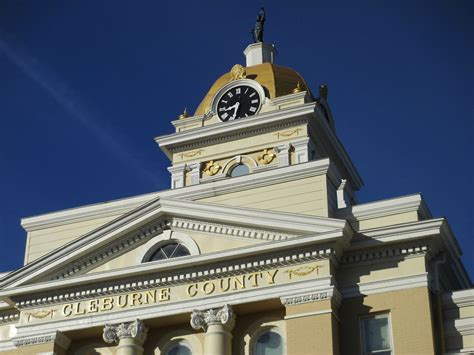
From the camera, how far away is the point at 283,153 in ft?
140

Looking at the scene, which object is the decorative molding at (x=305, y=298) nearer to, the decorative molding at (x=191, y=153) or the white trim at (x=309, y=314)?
the white trim at (x=309, y=314)

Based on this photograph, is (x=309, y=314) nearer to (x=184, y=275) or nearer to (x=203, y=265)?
(x=203, y=265)

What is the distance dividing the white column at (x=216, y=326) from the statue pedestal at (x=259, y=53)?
2006 cm

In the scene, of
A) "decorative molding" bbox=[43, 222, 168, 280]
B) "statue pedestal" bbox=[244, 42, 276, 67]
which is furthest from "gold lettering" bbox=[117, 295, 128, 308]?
"statue pedestal" bbox=[244, 42, 276, 67]

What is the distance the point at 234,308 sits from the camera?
99.9 ft

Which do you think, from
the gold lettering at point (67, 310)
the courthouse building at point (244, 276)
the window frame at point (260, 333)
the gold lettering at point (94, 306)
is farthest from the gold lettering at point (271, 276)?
the gold lettering at point (67, 310)

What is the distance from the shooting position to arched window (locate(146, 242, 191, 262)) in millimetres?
32153

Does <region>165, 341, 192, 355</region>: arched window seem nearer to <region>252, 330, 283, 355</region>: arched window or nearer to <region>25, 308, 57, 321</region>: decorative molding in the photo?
<region>252, 330, 283, 355</region>: arched window

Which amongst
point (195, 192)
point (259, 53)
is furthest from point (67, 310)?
point (259, 53)

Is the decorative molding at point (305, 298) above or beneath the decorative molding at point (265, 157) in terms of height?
beneath

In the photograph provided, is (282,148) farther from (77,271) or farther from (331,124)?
(77,271)

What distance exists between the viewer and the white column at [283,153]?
42.4 metres

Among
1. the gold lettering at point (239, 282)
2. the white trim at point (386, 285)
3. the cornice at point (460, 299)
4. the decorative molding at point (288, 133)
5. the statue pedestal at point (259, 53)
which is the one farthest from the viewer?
the statue pedestal at point (259, 53)

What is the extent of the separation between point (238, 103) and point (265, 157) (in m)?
3.26
